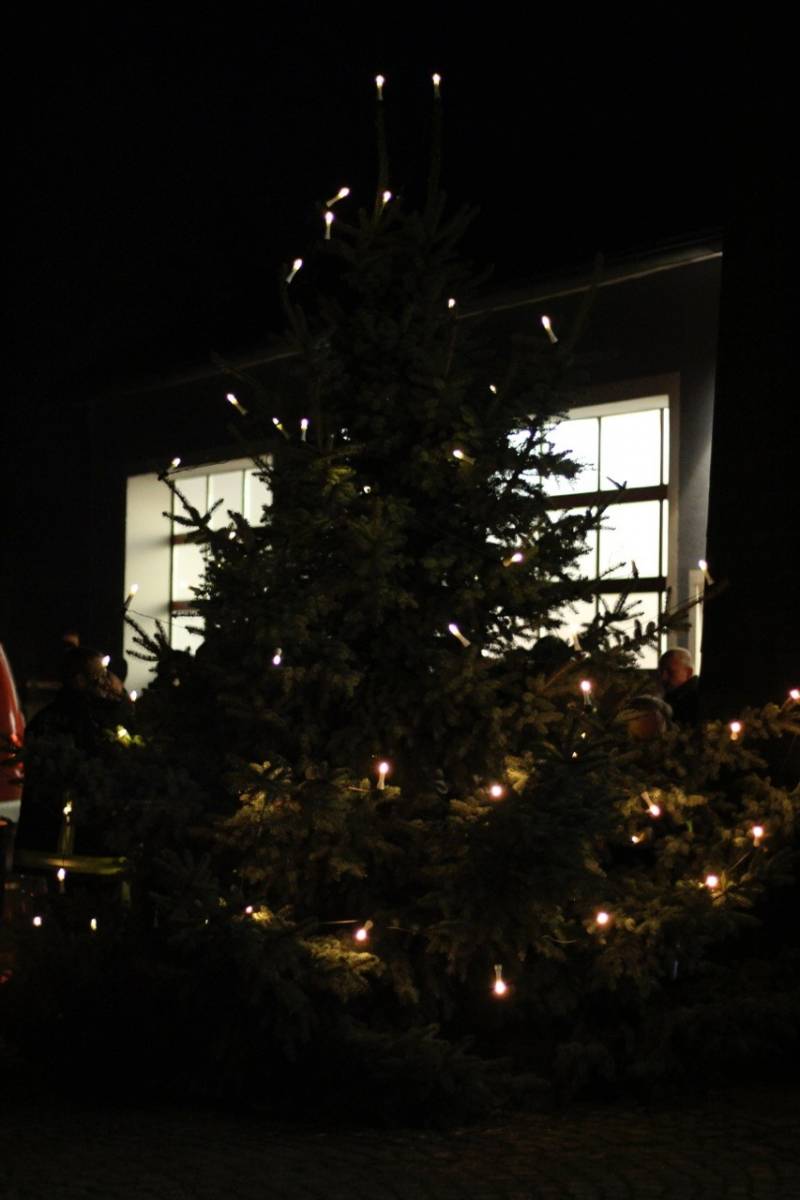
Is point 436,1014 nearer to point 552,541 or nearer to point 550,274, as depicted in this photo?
point 552,541

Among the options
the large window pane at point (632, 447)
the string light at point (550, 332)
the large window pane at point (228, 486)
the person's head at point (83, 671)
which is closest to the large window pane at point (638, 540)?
the large window pane at point (632, 447)

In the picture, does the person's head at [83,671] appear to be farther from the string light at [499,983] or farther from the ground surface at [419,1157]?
the string light at [499,983]

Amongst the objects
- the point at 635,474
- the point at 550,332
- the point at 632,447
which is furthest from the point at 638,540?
the point at 550,332

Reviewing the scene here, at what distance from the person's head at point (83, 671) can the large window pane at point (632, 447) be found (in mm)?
→ 8354

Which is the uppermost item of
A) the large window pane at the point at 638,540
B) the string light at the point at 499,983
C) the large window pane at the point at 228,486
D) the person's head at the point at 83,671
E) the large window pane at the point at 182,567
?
the large window pane at the point at 228,486

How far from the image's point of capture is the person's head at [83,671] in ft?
30.2

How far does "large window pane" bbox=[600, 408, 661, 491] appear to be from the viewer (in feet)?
56.5

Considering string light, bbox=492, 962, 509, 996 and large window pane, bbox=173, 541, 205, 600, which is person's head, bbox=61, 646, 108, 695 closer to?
string light, bbox=492, 962, 509, 996

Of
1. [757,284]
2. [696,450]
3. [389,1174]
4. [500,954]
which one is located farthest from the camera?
[696,450]

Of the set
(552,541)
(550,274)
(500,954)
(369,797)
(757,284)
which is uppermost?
(550,274)

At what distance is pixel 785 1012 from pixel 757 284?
4.06 m

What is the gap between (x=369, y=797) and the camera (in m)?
7.23

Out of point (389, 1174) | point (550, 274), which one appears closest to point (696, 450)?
point (550, 274)

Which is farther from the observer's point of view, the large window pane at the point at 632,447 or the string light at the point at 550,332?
the large window pane at the point at 632,447
